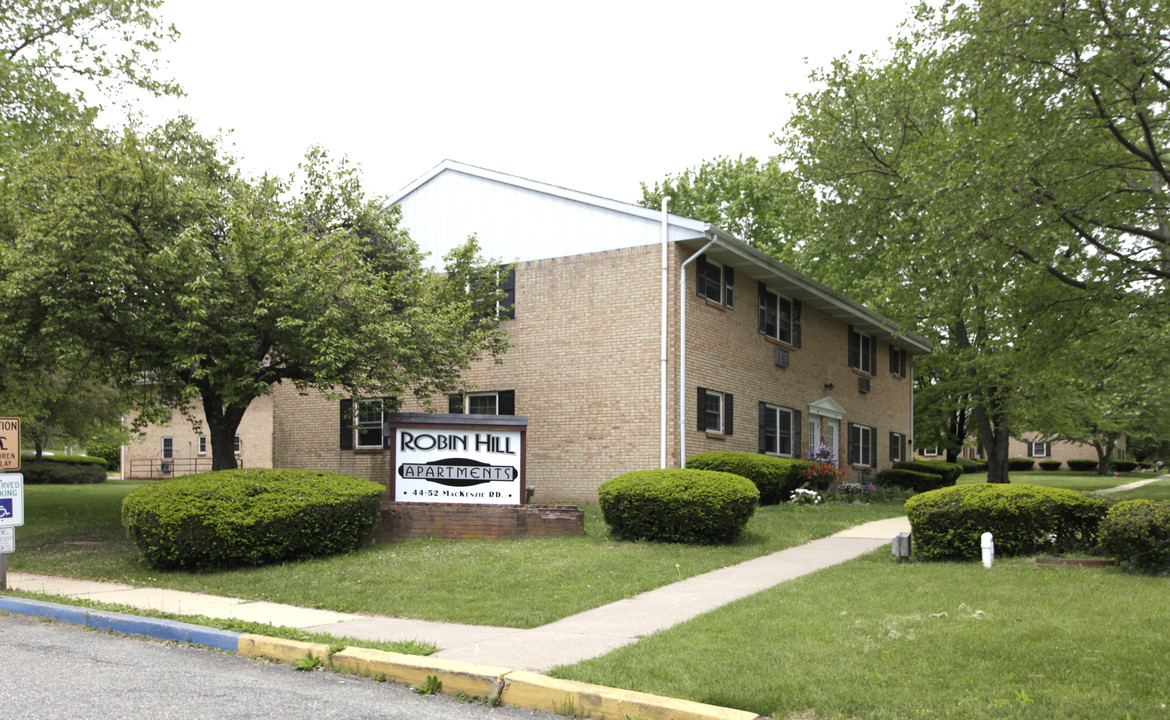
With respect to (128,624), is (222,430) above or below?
above

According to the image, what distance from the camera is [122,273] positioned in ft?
41.6

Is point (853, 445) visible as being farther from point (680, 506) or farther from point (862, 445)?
point (680, 506)

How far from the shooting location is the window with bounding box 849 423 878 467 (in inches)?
1115

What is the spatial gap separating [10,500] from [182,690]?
232 inches

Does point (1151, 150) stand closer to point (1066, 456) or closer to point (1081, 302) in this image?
point (1081, 302)

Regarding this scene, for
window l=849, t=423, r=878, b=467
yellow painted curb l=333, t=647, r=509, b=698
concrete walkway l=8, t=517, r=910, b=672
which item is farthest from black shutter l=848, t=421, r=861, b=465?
yellow painted curb l=333, t=647, r=509, b=698

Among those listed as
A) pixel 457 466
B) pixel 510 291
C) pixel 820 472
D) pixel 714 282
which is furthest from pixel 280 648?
pixel 820 472

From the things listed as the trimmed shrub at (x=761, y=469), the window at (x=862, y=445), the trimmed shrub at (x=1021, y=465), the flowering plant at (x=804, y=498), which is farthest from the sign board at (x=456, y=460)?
the trimmed shrub at (x=1021, y=465)

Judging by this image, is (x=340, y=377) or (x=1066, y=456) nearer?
(x=340, y=377)

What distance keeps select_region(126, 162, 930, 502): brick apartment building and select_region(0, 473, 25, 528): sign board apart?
694 cm

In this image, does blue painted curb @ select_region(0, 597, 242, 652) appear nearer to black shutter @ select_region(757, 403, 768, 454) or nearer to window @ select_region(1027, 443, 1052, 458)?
black shutter @ select_region(757, 403, 768, 454)

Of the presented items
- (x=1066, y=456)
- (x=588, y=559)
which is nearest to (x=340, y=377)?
(x=588, y=559)

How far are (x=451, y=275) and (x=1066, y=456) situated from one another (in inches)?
2461

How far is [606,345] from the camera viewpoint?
784 inches
